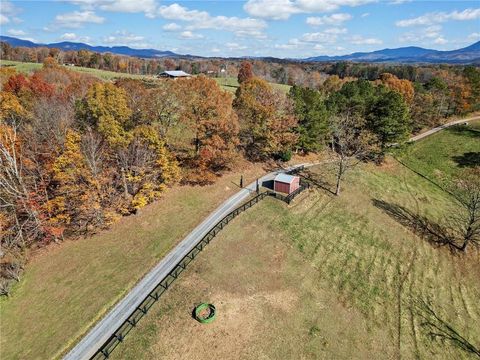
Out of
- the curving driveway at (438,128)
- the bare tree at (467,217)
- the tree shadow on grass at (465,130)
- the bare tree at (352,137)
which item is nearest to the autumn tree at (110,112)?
the bare tree at (352,137)

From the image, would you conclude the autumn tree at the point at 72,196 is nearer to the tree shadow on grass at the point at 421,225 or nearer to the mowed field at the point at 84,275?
the mowed field at the point at 84,275

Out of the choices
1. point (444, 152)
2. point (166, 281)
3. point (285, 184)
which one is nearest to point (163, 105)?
point (285, 184)

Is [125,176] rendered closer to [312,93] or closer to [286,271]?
[286,271]

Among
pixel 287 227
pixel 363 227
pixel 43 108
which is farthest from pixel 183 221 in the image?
pixel 43 108

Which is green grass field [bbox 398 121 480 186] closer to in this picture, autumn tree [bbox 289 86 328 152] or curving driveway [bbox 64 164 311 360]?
autumn tree [bbox 289 86 328 152]

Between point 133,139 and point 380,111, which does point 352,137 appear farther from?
point 133,139
